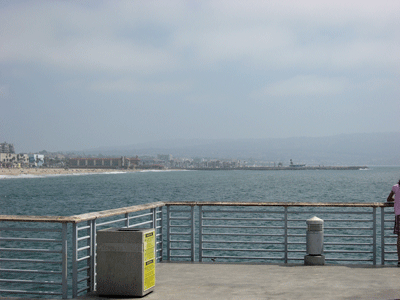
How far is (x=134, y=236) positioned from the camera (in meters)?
8.09

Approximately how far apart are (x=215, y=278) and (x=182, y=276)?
0.64 meters

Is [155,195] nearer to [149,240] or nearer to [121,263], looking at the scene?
[149,240]

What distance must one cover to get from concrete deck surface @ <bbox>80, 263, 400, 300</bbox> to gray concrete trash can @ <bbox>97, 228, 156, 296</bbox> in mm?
229

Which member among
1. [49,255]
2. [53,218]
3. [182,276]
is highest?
[53,218]

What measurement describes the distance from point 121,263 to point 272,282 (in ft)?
8.95

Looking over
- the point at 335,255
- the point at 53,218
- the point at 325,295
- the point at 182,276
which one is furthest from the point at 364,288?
the point at 335,255

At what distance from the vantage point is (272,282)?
9086 mm

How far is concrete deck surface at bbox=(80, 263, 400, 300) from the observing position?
812cm

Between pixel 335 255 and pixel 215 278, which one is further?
pixel 335 255

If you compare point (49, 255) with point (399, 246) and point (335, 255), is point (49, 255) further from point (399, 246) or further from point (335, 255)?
point (399, 246)

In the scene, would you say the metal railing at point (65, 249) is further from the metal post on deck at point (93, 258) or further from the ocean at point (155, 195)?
the ocean at point (155, 195)

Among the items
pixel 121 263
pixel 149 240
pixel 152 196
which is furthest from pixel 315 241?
pixel 152 196

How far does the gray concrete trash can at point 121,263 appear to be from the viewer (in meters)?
8.05

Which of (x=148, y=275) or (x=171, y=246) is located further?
(x=171, y=246)
